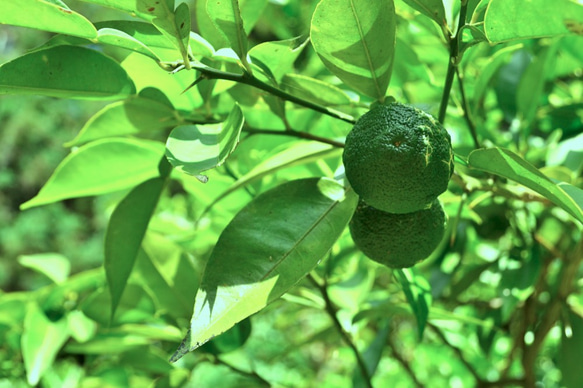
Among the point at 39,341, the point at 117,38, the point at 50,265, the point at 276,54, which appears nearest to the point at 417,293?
the point at 276,54

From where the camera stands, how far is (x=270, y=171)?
0.61 meters

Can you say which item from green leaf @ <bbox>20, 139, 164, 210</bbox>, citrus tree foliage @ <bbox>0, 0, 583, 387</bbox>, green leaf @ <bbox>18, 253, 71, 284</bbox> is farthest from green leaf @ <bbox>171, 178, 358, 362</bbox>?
green leaf @ <bbox>18, 253, 71, 284</bbox>

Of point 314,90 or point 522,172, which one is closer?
point 522,172

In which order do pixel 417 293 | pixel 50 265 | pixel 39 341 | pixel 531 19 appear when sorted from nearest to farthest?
pixel 531 19
pixel 417 293
pixel 39 341
pixel 50 265

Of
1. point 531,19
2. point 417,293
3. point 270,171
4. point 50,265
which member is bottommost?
point 50,265

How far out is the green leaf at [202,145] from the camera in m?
0.44

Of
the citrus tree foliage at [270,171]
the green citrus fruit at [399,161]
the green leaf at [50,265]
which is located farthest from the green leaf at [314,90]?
the green leaf at [50,265]

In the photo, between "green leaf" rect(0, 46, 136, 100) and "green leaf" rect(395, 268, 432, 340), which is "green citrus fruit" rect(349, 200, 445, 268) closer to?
"green leaf" rect(395, 268, 432, 340)

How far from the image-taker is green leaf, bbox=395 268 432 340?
0.64 m

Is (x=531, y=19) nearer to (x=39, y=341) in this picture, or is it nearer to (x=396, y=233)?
(x=396, y=233)

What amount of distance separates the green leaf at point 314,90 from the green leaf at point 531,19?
0.58ft

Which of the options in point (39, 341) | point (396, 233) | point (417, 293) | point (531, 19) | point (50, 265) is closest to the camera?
point (531, 19)

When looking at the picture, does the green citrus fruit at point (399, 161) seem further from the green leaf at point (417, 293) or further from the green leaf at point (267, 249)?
the green leaf at point (417, 293)

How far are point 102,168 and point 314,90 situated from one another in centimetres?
27
